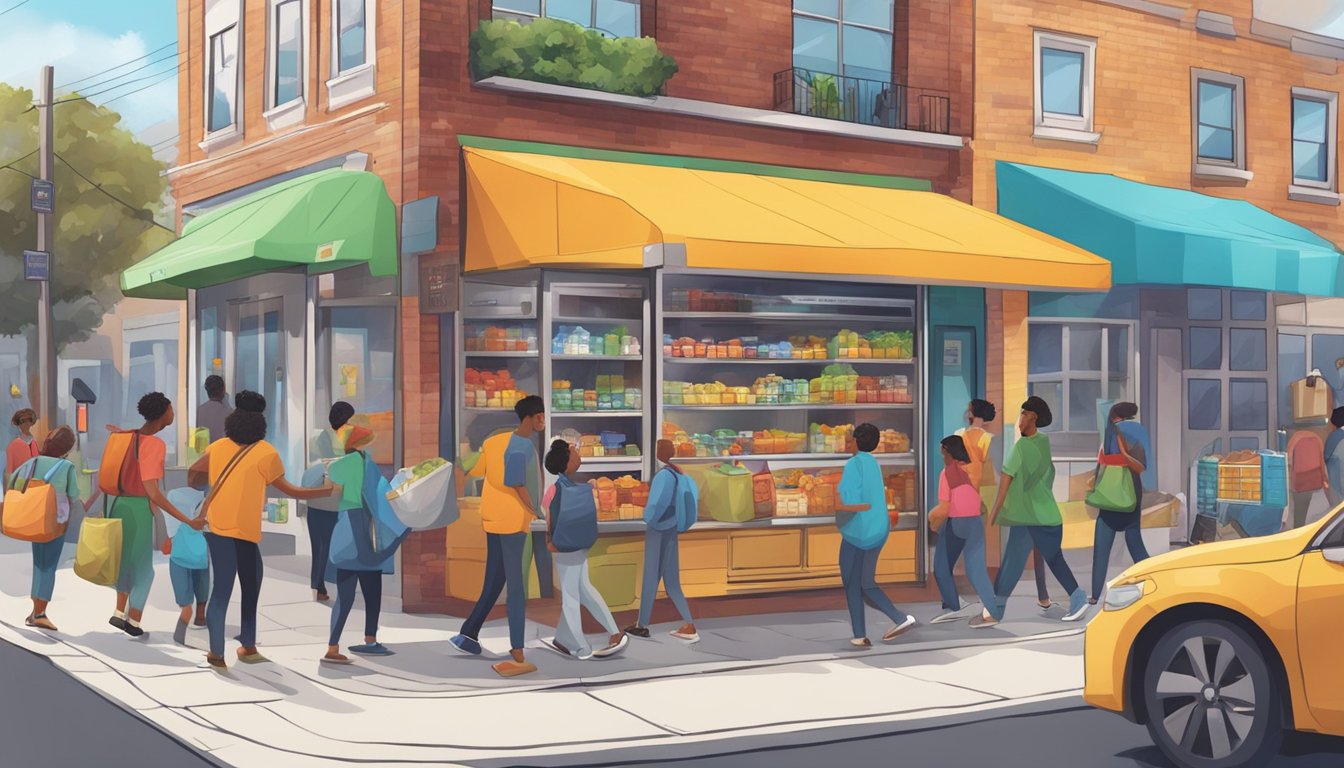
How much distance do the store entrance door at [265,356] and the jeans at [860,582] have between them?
7.37 m

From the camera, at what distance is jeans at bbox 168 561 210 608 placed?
36.6 feet

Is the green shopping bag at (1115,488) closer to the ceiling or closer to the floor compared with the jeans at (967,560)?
closer to the ceiling

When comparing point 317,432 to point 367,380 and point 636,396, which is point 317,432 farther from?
point 636,396

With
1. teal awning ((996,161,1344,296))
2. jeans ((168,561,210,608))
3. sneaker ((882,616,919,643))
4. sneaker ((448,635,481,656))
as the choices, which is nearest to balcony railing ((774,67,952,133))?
teal awning ((996,161,1344,296))

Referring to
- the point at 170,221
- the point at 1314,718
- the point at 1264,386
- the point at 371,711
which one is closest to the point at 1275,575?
the point at 1314,718

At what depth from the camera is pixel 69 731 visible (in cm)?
817

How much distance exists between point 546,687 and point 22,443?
25.3ft

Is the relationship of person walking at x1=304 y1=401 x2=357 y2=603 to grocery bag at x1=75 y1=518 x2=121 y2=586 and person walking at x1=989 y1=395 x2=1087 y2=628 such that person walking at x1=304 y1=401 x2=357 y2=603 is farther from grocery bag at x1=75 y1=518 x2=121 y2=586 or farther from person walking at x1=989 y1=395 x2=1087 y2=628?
person walking at x1=989 y1=395 x2=1087 y2=628

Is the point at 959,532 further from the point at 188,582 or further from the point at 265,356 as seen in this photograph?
the point at 265,356

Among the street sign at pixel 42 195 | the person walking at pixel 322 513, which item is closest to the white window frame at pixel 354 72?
the person walking at pixel 322 513

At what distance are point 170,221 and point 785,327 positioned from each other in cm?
3447

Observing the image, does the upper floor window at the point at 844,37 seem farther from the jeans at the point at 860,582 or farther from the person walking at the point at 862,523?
the jeans at the point at 860,582

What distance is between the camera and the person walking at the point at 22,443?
13.9m

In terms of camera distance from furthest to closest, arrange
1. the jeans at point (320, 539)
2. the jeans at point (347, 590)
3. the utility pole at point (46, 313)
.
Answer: the utility pole at point (46, 313)
the jeans at point (320, 539)
the jeans at point (347, 590)
